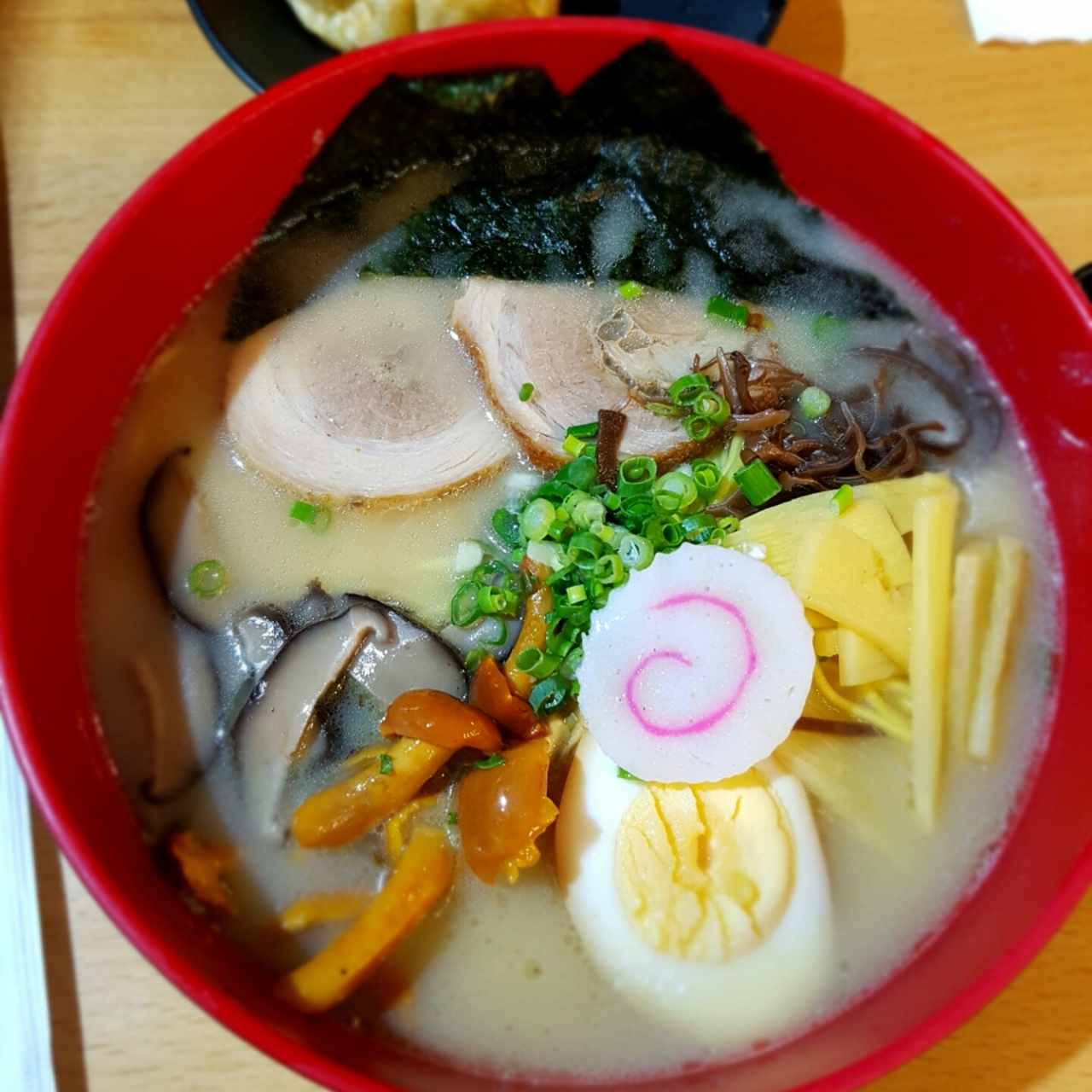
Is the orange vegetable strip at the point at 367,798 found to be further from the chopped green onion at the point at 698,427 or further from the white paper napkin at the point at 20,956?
the chopped green onion at the point at 698,427

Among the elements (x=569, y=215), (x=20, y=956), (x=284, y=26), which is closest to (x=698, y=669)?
(x=569, y=215)

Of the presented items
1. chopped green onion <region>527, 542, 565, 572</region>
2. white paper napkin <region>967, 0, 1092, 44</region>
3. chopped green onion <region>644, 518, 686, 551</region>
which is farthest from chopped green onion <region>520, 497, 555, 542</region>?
white paper napkin <region>967, 0, 1092, 44</region>

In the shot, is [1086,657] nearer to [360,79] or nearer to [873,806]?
[873,806]

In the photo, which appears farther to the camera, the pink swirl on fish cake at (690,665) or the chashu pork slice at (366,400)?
the chashu pork slice at (366,400)

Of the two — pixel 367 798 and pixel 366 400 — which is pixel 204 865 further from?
pixel 366 400

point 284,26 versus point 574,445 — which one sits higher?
point 284,26

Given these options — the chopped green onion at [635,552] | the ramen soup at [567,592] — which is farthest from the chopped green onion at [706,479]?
the chopped green onion at [635,552]
